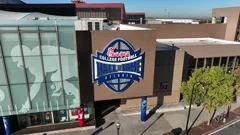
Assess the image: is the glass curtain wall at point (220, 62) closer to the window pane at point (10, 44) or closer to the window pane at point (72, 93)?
the window pane at point (72, 93)

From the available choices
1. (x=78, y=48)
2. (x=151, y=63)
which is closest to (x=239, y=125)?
(x=151, y=63)

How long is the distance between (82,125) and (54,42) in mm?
10675

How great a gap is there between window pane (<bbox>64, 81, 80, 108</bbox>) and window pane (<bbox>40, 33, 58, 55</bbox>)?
11.3 ft

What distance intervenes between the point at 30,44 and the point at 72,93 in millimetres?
6199

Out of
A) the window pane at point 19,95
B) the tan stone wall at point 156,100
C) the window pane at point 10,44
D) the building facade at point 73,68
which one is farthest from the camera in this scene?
the tan stone wall at point 156,100

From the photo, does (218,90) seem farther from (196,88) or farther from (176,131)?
(176,131)

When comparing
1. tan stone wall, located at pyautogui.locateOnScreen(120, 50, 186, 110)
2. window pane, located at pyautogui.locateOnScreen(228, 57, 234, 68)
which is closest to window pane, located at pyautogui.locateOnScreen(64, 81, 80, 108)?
tan stone wall, located at pyautogui.locateOnScreen(120, 50, 186, 110)

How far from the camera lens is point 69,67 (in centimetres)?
1814

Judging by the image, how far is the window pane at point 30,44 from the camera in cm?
1625

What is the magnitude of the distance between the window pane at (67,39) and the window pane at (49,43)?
1.85ft

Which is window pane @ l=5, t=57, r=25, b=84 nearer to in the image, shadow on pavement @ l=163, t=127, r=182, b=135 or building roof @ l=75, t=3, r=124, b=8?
shadow on pavement @ l=163, t=127, r=182, b=135

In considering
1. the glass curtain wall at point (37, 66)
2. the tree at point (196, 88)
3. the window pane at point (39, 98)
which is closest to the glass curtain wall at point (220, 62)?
the tree at point (196, 88)

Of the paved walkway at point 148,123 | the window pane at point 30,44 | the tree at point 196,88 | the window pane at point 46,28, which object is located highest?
the window pane at point 46,28

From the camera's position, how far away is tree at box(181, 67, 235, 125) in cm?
2034
